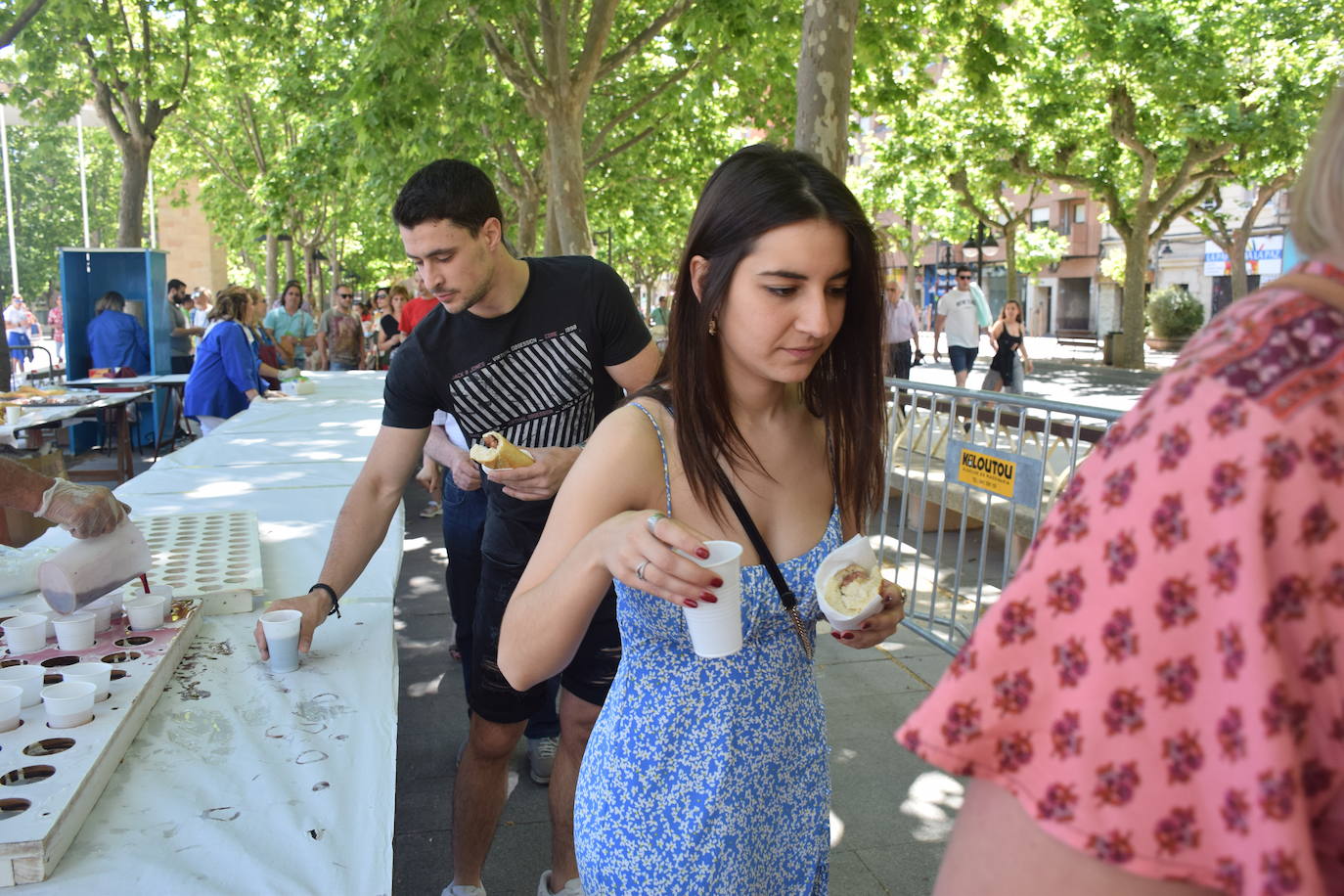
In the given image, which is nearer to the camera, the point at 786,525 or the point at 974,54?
the point at 786,525

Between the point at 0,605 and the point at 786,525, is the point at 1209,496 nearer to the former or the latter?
the point at 786,525

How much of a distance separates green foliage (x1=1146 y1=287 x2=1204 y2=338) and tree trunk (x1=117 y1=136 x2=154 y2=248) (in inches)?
1160

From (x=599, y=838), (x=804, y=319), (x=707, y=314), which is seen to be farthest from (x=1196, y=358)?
(x=599, y=838)

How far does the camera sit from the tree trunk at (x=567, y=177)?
42.2 ft

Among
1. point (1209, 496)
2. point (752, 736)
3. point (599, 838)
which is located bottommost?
point (599, 838)

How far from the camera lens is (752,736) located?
177cm

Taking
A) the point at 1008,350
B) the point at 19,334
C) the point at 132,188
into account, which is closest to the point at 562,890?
the point at 1008,350

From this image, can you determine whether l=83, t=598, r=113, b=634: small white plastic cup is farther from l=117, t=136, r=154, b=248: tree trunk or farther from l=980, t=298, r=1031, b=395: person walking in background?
l=117, t=136, r=154, b=248: tree trunk

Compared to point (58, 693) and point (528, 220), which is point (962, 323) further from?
point (58, 693)

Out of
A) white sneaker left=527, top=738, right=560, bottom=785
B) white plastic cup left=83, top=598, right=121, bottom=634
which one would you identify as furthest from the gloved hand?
white sneaker left=527, top=738, right=560, bottom=785

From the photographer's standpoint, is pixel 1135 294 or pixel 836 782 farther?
pixel 1135 294

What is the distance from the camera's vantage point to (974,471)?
4.74m

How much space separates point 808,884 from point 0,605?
2.29 metres

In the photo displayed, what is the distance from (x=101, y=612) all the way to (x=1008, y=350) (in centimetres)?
1280
